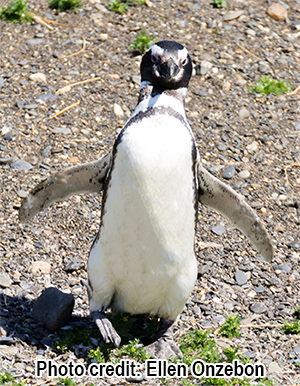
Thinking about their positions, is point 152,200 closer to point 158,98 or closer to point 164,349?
point 158,98

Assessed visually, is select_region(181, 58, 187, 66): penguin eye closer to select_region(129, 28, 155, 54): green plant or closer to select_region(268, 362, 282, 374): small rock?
select_region(268, 362, 282, 374): small rock

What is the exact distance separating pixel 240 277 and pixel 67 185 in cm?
139

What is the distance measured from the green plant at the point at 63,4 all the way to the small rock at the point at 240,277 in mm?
3108

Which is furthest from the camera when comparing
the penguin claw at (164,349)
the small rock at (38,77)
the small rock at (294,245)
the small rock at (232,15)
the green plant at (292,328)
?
the small rock at (232,15)

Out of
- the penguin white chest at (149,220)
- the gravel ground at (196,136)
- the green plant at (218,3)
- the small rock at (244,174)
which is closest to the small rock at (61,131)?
the gravel ground at (196,136)

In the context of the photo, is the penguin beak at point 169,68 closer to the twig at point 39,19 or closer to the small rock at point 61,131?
the small rock at point 61,131

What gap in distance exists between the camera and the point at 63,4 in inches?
251

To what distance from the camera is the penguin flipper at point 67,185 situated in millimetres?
3543

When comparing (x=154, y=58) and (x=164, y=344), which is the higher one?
(x=154, y=58)

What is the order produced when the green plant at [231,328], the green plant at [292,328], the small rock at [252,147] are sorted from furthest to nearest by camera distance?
the small rock at [252,147], the green plant at [292,328], the green plant at [231,328]

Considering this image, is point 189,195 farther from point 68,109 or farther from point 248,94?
point 248,94

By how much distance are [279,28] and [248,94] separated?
1.11m

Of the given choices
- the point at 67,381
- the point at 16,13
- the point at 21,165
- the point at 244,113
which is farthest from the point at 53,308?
the point at 16,13

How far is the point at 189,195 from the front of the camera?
338 cm
